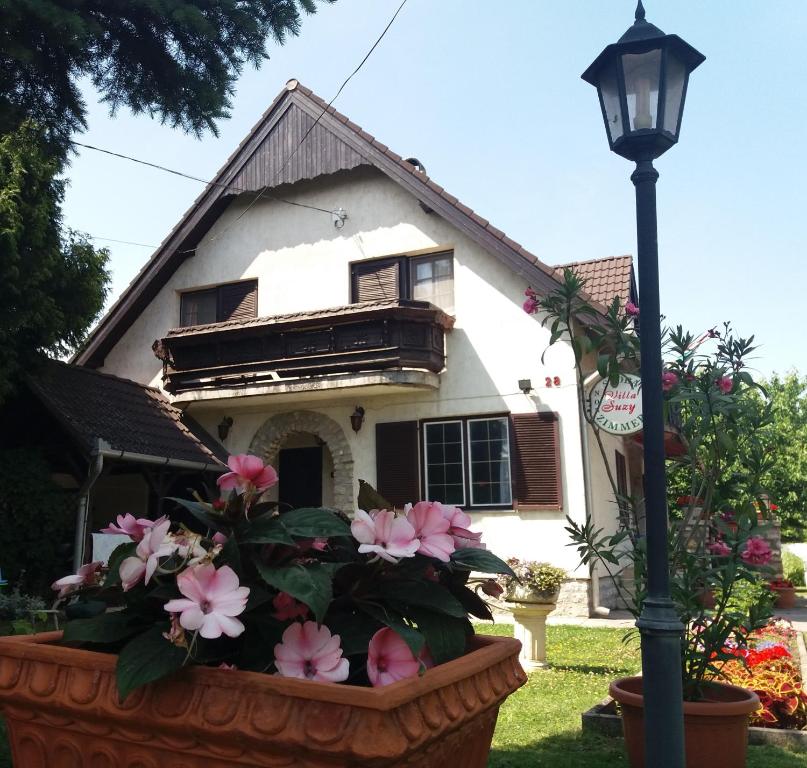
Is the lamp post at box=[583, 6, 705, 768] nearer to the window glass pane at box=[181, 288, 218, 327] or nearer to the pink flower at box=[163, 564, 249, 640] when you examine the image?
the pink flower at box=[163, 564, 249, 640]

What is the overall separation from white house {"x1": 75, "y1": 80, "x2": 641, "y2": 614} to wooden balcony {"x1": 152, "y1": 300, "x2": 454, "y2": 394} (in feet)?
0.10

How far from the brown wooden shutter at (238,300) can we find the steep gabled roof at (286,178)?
1.17 m

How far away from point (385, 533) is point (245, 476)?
0.26 m

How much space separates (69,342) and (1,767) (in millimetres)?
8167

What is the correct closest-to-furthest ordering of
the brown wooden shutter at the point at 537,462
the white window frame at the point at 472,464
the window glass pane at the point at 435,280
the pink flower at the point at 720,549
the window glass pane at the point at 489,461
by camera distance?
the pink flower at the point at 720,549
the brown wooden shutter at the point at 537,462
the white window frame at the point at 472,464
the window glass pane at the point at 489,461
the window glass pane at the point at 435,280

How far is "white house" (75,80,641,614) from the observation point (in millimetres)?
11914

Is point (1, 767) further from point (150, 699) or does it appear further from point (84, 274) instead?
point (84, 274)

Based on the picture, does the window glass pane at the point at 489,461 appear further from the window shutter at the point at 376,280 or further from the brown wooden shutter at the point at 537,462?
the window shutter at the point at 376,280

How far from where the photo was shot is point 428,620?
52.5 inches

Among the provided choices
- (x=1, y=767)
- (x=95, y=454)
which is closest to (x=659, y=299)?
(x=1, y=767)

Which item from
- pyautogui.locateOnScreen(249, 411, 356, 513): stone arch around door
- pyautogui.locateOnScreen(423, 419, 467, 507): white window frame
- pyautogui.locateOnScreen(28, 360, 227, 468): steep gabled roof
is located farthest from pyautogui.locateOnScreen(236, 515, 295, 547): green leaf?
pyautogui.locateOnScreen(249, 411, 356, 513): stone arch around door

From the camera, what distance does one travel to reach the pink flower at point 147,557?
1.25 m

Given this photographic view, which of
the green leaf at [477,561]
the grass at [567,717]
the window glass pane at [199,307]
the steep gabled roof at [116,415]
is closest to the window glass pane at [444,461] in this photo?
the steep gabled roof at [116,415]

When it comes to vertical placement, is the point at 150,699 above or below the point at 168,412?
below
